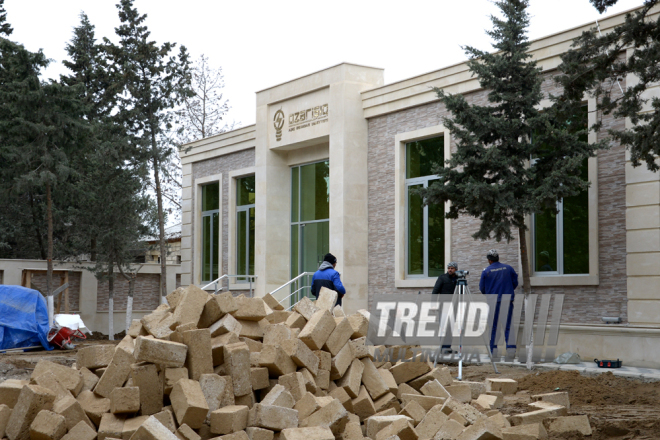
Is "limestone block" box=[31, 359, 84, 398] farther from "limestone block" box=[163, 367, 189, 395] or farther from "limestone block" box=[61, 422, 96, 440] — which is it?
"limestone block" box=[163, 367, 189, 395]

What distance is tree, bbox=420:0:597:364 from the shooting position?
1091 centimetres

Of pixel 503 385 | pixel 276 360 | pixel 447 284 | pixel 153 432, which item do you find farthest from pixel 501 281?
pixel 153 432

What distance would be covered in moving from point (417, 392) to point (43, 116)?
1662 cm

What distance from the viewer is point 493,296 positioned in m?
11.6

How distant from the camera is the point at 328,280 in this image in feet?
35.2

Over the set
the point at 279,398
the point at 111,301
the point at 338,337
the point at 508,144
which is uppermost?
the point at 508,144

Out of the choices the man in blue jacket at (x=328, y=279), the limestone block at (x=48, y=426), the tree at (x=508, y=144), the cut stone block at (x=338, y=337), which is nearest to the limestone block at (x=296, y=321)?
the cut stone block at (x=338, y=337)

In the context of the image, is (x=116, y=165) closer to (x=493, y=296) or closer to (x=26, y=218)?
(x=26, y=218)

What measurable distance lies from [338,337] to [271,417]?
1.63 metres

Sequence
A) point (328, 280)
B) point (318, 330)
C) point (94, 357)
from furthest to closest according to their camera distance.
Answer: point (328, 280), point (318, 330), point (94, 357)

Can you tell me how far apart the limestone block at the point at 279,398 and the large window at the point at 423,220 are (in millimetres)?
9499

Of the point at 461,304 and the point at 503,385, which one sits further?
the point at 461,304

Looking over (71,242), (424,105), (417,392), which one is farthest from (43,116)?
(417,392)

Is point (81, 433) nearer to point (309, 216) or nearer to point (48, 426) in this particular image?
point (48, 426)
